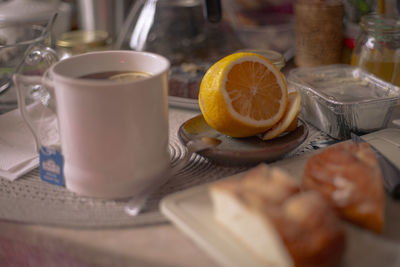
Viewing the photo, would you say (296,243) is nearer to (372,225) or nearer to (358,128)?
(372,225)

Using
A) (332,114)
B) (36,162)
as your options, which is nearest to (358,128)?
(332,114)

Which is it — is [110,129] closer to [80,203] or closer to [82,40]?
[80,203]

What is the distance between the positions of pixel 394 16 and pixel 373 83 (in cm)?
25

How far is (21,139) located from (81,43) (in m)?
0.40

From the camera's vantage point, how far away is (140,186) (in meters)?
0.48

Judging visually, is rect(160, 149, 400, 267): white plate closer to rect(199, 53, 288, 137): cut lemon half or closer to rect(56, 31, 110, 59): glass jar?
rect(199, 53, 288, 137): cut lemon half

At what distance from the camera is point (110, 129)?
0.44 m

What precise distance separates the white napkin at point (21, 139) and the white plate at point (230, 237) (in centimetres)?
22

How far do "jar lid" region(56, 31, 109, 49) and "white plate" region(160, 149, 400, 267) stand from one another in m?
0.65

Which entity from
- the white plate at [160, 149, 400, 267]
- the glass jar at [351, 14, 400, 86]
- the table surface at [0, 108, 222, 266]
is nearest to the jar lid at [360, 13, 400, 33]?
the glass jar at [351, 14, 400, 86]

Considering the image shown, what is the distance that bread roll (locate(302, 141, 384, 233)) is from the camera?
401mm

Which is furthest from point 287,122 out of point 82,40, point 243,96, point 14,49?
point 82,40

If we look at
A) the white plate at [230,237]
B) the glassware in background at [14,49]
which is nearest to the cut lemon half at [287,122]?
the white plate at [230,237]

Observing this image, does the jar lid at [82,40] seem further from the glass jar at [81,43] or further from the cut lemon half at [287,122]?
the cut lemon half at [287,122]
